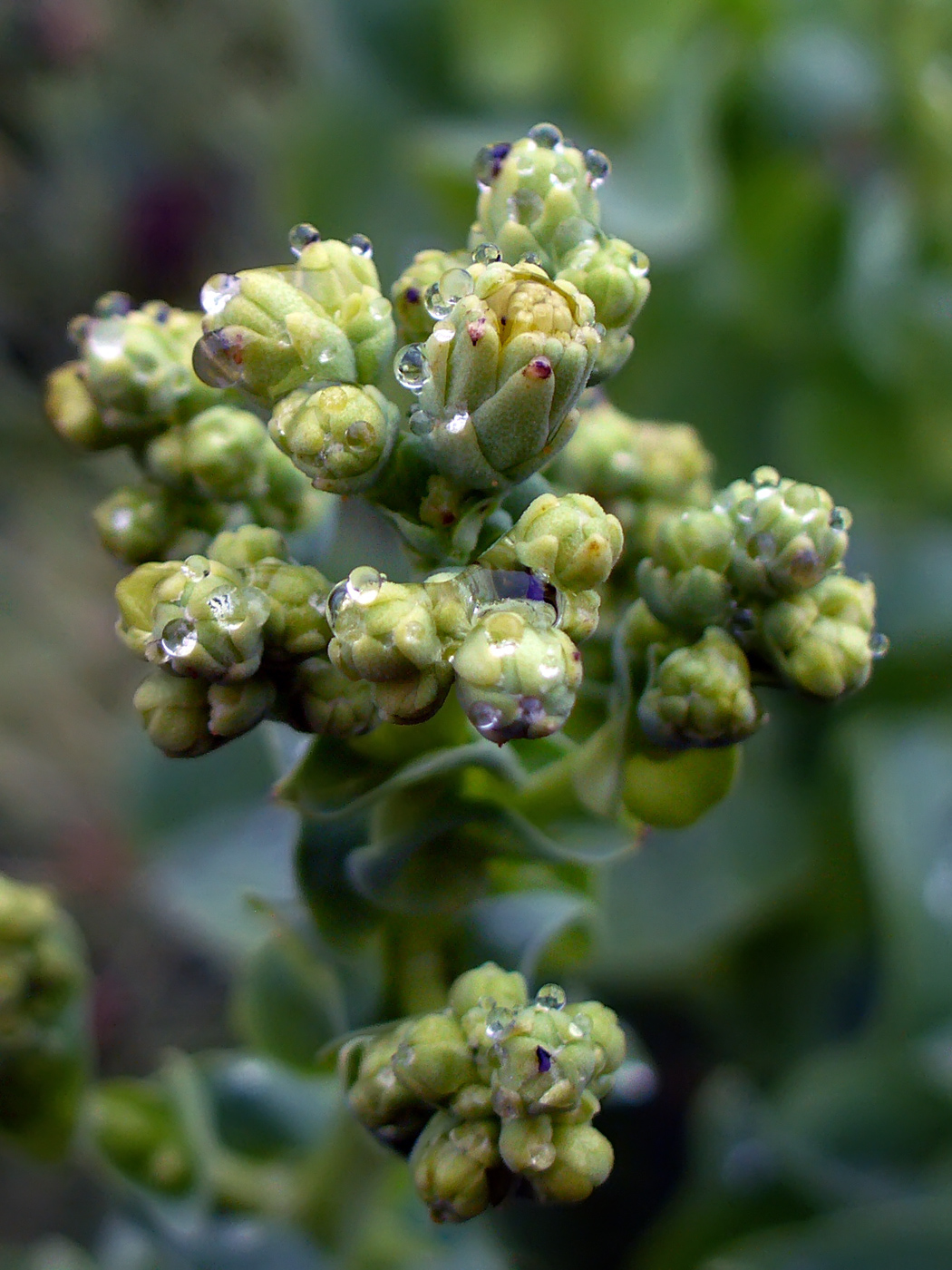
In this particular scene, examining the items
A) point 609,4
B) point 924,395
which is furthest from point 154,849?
point 609,4

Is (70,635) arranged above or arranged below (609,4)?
below

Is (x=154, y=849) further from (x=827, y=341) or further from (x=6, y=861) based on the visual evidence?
(x=827, y=341)

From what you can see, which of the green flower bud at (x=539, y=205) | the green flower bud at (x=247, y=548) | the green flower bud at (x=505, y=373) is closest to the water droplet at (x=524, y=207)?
the green flower bud at (x=539, y=205)

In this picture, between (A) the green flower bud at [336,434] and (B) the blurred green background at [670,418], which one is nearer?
(A) the green flower bud at [336,434]

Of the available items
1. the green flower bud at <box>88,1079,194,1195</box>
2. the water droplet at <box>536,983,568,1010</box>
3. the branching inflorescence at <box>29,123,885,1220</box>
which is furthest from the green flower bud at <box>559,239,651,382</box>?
the green flower bud at <box>88,1079,194,1195</box>

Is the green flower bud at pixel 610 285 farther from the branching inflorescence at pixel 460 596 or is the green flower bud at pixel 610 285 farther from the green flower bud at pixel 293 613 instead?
the green flower bud at pixel 293 613

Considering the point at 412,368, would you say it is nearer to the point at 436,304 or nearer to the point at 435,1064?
the point at 436,304

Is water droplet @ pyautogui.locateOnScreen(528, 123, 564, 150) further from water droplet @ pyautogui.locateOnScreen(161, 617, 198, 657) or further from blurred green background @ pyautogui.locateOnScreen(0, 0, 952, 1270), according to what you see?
blurred green background @ pyautogui.locateOnScreen(0, 0, 952, 1270)
